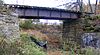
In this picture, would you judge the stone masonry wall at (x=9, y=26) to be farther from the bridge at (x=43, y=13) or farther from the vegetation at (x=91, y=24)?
the vegetation at (x=91, y=24)

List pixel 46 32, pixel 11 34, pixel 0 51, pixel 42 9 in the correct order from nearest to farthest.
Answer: pixel 0 51
pixel 11 34
pixel 42 9
pixel 46 32

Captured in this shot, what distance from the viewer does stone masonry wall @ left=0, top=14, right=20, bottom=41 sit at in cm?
1475

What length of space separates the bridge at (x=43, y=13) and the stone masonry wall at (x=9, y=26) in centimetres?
1170

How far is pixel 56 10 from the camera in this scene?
113 feet

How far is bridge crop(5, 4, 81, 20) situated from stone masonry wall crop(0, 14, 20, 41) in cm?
1170

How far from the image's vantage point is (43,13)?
33.0 metres

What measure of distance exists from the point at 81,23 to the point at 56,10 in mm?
4824

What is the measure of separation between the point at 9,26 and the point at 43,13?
17.7m

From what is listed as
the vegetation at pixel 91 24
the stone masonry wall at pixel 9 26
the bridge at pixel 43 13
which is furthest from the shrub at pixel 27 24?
the stone masonry wall at pixel 9 26

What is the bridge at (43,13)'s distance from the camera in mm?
29706

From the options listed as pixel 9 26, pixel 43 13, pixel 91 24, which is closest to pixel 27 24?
pixel 43 13

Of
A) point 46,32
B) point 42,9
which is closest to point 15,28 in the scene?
point 42,9

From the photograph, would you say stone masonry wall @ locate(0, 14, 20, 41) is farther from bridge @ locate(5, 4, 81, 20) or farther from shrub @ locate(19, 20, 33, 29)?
shrub @ locate(19, 20, 33, 29)

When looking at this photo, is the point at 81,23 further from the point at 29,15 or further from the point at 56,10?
the point at 29,15
